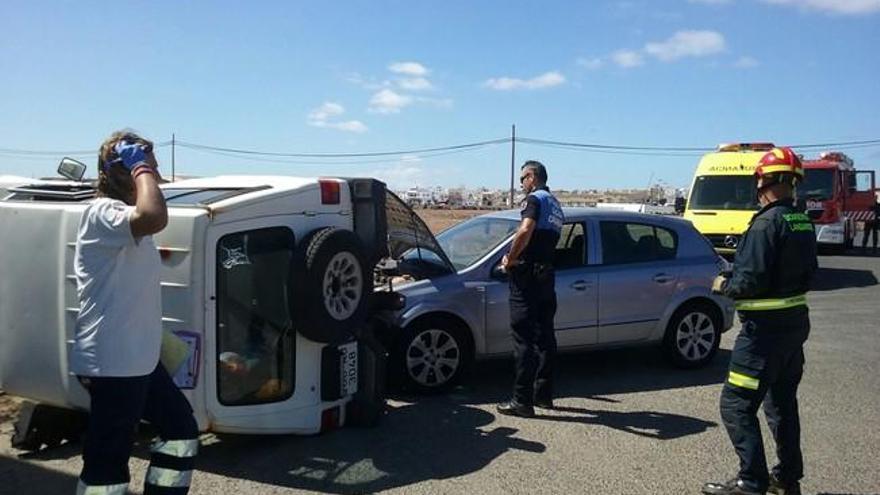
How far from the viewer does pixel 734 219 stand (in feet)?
50.0

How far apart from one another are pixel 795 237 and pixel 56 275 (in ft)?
13.6

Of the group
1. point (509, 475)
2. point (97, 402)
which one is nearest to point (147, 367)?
point (97, 402)

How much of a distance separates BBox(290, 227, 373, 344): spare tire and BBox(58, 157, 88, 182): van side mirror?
67.1 inches

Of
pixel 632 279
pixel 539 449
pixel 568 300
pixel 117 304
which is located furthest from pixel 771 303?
pixel 117 304

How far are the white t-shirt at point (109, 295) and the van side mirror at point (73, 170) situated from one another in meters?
2.32

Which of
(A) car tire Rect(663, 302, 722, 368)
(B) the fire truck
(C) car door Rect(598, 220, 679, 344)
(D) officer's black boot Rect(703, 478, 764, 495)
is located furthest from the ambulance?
(D) officer's black boot Rect(703, 478, 764, 495)

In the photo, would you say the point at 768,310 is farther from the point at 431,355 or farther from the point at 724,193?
the point at 724,193

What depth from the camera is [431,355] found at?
6.45 meters

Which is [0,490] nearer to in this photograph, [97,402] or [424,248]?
[97,402]

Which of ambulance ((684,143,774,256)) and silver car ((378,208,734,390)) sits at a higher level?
ambulance ((684,143,774,256))

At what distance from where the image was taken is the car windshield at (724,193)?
1553 cm

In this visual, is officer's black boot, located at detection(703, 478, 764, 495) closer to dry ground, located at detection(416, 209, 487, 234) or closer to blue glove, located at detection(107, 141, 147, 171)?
blue glove, located at detection(107, 141, 147, 171)

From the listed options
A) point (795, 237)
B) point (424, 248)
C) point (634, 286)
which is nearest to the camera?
point (795, 237)

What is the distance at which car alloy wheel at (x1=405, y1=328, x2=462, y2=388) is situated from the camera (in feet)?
20.9
